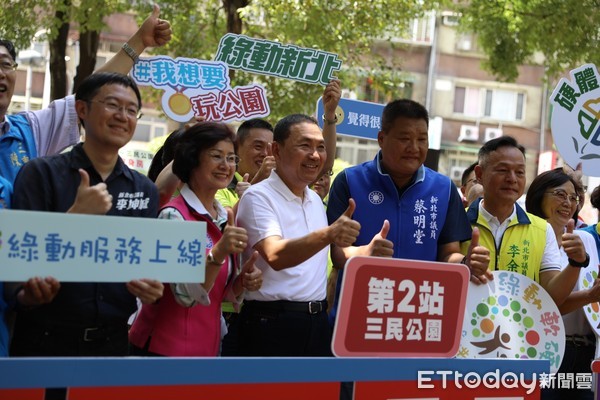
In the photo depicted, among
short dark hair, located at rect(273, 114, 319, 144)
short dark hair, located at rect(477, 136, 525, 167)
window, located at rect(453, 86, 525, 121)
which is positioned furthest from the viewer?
window, located at rect(453, 86, 525, 121)

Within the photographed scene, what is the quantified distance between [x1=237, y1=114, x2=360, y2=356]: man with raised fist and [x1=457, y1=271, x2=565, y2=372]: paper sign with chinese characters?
0.61 metres

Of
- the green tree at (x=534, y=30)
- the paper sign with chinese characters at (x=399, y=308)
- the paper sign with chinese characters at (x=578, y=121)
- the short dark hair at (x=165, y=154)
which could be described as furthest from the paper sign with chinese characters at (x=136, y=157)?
the green tree at (x=534, y=30)

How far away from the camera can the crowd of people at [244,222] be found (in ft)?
9.32

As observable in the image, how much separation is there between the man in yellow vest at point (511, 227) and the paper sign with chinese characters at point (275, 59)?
1.26 meters

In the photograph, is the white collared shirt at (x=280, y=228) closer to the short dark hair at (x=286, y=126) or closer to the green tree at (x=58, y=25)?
the short dark hair at (x=286, y=126)

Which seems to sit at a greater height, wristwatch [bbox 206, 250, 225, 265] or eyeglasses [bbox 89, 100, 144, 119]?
eyeglasses [bbox 89, 100, 144, 119]

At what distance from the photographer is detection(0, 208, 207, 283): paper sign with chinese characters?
237cm

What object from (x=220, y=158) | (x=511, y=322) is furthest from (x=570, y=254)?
(x=220, y=158)

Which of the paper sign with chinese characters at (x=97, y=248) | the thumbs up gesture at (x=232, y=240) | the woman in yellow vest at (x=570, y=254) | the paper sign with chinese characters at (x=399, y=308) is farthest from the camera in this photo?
the woman in yellow vest at (x=570, y=254)

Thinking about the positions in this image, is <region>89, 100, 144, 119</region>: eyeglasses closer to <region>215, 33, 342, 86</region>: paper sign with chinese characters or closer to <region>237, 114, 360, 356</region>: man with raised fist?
<region>237, 114, 360, 356</region>: man with raised fist

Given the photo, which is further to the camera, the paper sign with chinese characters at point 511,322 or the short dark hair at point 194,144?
the paper sign with chinese characters at point 511,322

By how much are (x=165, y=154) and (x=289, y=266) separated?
43.2 inches

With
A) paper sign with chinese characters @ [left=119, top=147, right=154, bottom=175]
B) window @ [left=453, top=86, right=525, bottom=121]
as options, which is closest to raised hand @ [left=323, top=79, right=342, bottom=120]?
paper sign with chinese characters @ [left=119, top=147, right=154, bottom=175]

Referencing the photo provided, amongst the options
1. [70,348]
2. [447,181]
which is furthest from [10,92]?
[447,181]
